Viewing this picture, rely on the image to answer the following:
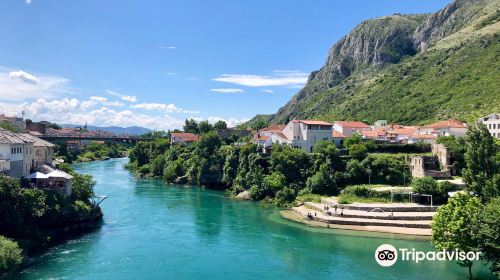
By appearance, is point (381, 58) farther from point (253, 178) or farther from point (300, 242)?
point (300, 242)

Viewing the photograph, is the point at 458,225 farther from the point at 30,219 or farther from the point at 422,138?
the point at 422,138

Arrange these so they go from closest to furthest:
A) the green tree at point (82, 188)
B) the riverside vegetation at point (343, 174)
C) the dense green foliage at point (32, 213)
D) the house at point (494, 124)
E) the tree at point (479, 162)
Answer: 1. the riverside vegetation at point (343, 174)
2. the dense green foliage at point (32, 213)
3. the tree at point (479, 162)
4. the green tree at point (82, 188)
5. the house at point (494, 124)

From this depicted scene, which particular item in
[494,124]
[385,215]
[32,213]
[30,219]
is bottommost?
[385,215]

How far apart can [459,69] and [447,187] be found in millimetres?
68714

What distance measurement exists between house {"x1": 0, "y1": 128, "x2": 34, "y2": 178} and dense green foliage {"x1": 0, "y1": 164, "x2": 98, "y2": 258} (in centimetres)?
343

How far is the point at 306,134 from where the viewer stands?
6319 cm

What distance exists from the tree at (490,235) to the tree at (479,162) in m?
13.8

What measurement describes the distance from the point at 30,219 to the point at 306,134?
134ft

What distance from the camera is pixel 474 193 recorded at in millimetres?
37344

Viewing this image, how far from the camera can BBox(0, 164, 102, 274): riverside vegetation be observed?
86.4 ft

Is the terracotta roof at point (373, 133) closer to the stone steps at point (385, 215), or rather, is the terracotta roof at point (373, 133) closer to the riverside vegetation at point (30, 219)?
the stone steps at point (385, 215)

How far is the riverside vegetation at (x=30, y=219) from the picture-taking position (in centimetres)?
2634

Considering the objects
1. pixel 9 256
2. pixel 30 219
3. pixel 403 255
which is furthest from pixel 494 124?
pixel 9 256

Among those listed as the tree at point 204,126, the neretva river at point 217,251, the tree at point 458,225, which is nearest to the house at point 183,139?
the tree at point 204,126
